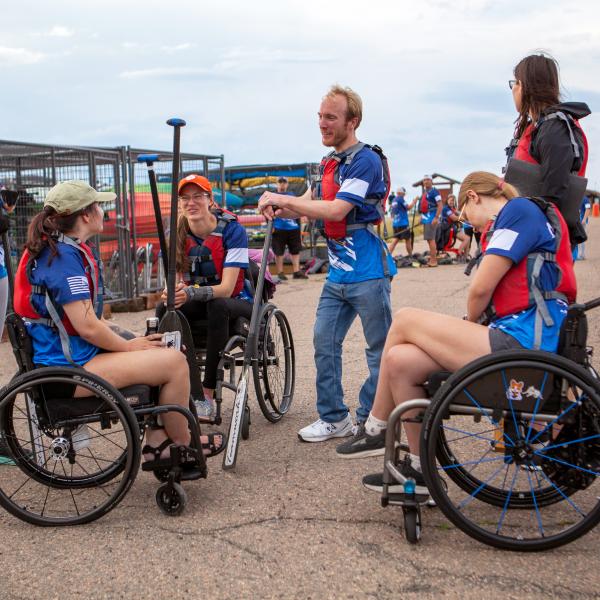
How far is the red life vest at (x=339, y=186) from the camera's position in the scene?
4.28 metres

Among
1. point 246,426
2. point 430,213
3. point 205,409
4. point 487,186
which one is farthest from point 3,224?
point 430,213

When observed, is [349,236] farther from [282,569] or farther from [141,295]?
[141,295]

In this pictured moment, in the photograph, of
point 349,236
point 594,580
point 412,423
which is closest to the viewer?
point 594,580

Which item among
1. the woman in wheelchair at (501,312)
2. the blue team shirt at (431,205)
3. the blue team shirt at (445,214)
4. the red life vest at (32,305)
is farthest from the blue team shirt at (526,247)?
the blue team shirt at (431,205)

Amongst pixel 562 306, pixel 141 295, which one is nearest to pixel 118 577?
pixel 562 306

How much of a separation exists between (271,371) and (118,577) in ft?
7.49

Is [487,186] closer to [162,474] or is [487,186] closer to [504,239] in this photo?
[504,239]

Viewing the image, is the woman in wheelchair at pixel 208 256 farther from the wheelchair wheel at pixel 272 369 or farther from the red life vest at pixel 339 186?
the red life vest at pixel 339 186

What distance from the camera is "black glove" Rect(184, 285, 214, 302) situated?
4.58m

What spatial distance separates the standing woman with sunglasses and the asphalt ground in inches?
59.9

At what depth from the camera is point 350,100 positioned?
427 cm

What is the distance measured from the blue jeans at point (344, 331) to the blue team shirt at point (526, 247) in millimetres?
1248

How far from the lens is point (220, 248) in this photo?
4844 mm

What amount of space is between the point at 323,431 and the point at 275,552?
59.9 inches
